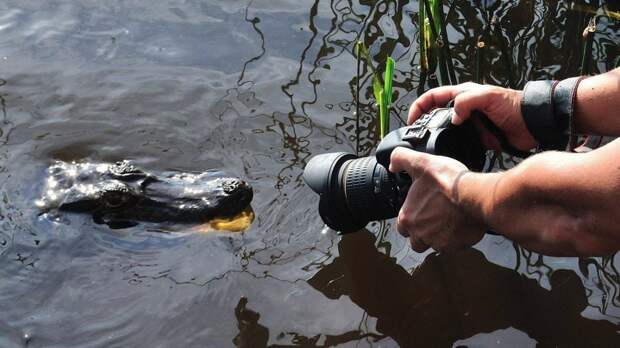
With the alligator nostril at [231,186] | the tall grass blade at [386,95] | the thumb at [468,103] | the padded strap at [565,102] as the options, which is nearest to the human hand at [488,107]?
the thumb at [468,103]

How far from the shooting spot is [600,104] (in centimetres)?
253

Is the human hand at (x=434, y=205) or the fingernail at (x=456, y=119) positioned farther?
the fingernail at (x=456, y=119)

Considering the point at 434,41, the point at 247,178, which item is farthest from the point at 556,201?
the point at 247,178

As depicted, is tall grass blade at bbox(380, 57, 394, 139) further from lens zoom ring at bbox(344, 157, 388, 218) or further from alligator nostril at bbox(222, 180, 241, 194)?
alligator nostril at bbox(222, 180, 241, 194)

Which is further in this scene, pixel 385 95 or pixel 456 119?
pixel 385 95

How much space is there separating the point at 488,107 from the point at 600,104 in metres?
0.37

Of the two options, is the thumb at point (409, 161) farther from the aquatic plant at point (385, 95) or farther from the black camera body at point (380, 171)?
the aquatic plant at point (385, 95)

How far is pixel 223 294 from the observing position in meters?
3.05

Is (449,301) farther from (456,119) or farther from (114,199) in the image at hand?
(114,199)

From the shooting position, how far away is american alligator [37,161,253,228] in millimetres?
3389

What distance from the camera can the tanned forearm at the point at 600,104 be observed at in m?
2.50

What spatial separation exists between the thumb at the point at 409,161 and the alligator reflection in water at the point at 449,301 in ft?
2.55

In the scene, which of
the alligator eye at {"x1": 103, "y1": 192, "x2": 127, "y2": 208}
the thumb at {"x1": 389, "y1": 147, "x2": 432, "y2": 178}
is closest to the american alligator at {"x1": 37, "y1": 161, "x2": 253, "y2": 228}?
the alligator eye at {"x1": 103, "y1": 192, "x2": 127, "y2": 208}

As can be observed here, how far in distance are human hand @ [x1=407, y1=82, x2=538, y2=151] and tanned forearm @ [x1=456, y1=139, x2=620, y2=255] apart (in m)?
0.43
